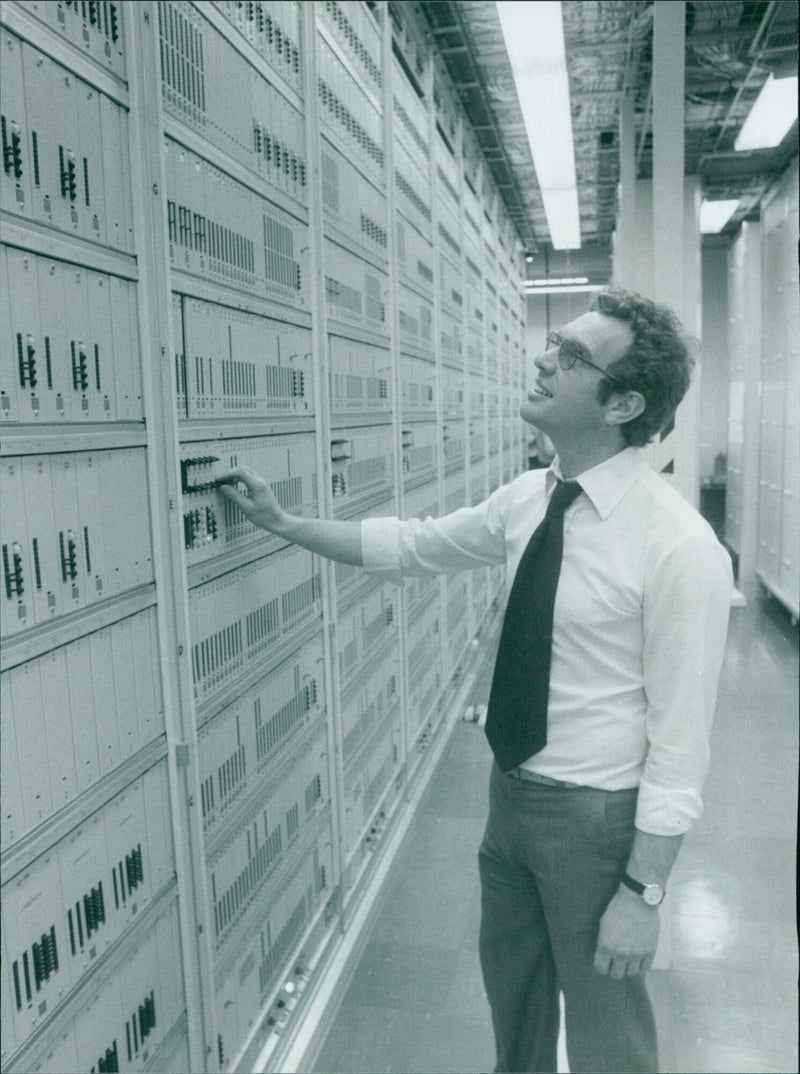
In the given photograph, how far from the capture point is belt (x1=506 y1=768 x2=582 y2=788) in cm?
150

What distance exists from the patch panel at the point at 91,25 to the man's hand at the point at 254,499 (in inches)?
27.7

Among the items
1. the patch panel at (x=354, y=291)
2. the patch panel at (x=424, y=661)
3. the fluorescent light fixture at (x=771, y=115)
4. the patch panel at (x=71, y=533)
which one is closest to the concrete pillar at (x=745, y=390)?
the fluorescent light fixture at (x=771, y=115)

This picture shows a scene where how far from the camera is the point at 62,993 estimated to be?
1.22 meters

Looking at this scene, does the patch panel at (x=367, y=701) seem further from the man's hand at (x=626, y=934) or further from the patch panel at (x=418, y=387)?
the man's hand at (x=626, y=934)

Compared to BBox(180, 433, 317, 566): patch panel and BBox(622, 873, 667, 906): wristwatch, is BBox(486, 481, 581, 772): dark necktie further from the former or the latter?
BBox(180, 433, 317, 566): patch panel

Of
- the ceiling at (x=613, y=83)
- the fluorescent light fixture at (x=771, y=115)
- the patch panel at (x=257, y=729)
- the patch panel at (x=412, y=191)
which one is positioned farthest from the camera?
the fluorescent light fixture at (x=771, y=115)

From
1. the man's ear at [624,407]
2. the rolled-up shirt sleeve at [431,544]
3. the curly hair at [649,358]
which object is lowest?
the rolled-up shirt sleeve at [431,544]

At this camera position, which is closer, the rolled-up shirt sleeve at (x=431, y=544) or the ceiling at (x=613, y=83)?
the rolled-up shirt sleeve at (x=431, y=544)

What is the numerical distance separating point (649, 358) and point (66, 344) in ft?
2.94

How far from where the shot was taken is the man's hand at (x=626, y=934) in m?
1.43

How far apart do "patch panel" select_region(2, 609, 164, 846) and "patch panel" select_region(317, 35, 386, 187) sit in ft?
5.16

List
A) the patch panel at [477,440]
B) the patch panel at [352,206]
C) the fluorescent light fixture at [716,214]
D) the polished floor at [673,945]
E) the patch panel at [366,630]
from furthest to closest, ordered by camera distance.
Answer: the fluorescent light fixture at [716,214], the patch panel at [477,440], the patch panel at [366,630], the patch panel at [352,206], the polished floor at [673,945]

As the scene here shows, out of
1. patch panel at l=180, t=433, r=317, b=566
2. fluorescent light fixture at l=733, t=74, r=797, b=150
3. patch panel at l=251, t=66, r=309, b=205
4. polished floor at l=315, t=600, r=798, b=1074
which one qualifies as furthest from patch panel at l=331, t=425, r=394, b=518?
fluorescent light fixture at l=733, t=74, r=797, b=150

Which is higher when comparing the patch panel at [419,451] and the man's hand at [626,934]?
the patch panel at [419,451]
